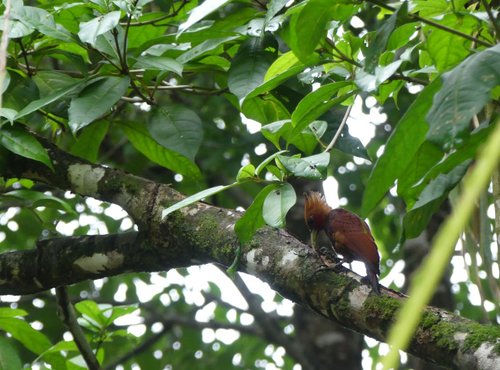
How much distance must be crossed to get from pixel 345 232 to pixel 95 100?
0.72 metres

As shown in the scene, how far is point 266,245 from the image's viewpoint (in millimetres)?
1823

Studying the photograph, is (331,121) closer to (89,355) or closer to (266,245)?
(266,245)

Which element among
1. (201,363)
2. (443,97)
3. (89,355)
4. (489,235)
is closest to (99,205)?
(201,363)

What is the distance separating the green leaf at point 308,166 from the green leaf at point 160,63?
18.2 inches

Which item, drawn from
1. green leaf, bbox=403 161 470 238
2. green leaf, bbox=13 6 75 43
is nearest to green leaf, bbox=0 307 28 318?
green leaf, bbox=13 6 75 43

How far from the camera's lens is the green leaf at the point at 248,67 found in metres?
1.95

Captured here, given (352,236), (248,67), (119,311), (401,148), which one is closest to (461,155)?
(401,148)

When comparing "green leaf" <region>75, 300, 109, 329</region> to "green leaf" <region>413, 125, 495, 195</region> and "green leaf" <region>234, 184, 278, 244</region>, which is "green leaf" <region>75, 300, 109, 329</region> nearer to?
"green leaf" <region>234, 184, 278, 244</region>

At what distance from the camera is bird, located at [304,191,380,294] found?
6.23 ft

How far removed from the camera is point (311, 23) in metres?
1.43

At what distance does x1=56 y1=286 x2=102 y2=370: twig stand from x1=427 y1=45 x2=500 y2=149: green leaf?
1.60 meters

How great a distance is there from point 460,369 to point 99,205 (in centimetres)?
402

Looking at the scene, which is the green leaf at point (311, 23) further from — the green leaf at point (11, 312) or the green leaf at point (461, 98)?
the green leaf at point (11, 312)

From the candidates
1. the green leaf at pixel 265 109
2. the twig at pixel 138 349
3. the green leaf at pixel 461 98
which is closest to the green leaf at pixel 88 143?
the green leaf at pixel 265 109
